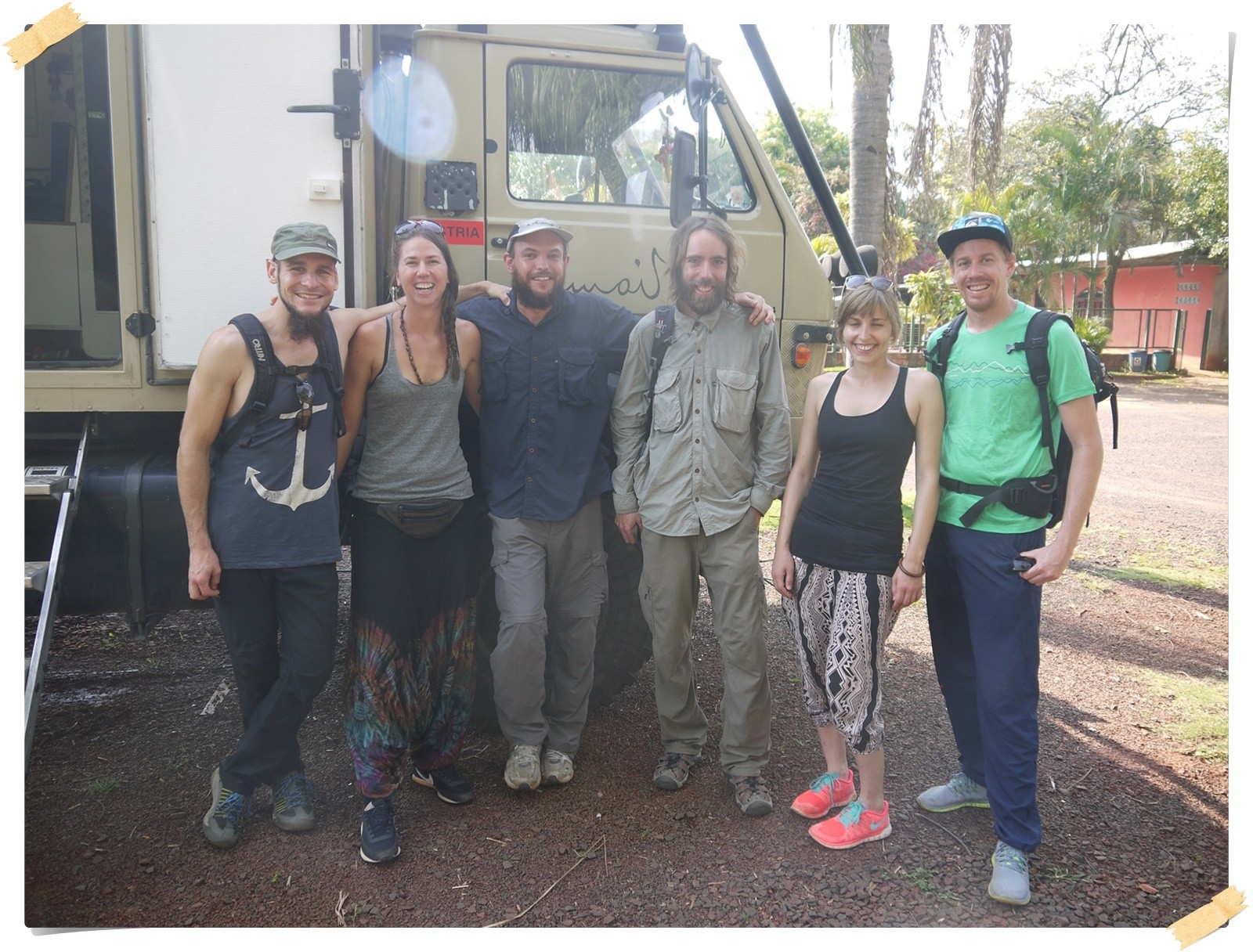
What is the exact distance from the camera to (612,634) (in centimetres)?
376

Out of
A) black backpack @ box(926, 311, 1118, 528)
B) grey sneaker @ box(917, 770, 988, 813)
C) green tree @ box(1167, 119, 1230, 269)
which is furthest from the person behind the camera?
green tree @ box(1167, 119, 1230, 269)

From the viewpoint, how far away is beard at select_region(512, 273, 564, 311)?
3100mm

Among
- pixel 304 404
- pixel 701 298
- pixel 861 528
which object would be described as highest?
pixel 701 298

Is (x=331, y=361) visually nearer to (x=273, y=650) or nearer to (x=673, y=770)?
(x=273, y=650)

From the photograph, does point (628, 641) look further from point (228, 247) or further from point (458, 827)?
point (228, 247)

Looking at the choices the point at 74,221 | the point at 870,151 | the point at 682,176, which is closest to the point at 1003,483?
the point at 682,176

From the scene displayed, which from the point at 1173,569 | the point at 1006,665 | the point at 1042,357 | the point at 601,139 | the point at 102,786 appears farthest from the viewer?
the point at 1173,569

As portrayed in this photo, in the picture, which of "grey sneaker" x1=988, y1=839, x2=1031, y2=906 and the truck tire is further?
the truck tire

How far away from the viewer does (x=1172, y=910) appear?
2654mm

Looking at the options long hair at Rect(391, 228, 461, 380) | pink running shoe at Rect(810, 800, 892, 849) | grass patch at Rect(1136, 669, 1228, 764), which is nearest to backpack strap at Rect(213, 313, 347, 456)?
long hair at Rect(391, 228, 461, 380)

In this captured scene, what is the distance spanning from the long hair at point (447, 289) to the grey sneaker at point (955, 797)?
208cm

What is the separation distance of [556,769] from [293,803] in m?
0.86

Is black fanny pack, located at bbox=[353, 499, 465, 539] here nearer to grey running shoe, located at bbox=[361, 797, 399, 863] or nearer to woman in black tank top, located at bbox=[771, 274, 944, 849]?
grey running shoe, located at bbox=[361, 797, 399, 863]

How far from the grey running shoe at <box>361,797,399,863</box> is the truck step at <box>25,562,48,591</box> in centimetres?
112
